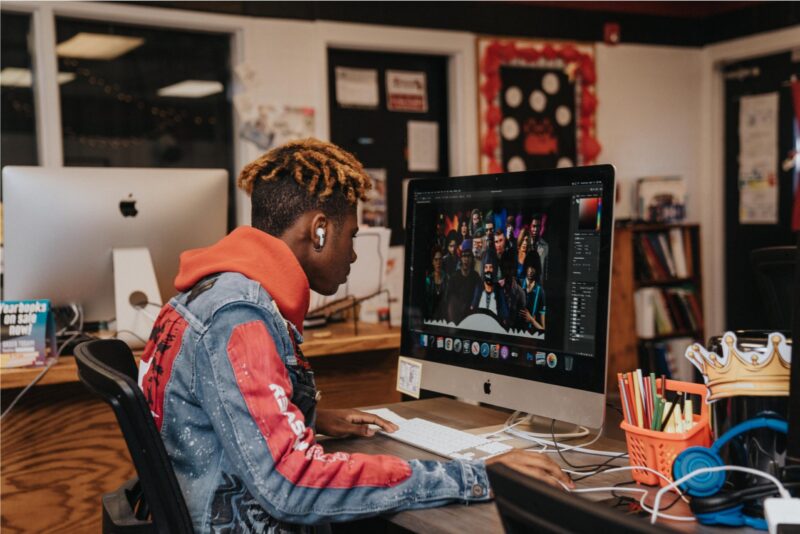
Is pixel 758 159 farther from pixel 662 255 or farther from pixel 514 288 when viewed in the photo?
pixel 514 288

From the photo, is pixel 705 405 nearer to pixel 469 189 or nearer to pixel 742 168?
pixel 469 189

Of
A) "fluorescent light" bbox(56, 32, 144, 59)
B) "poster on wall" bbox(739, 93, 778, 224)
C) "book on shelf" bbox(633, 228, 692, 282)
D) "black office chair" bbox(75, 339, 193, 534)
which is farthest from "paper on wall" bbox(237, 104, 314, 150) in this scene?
"black office chair" bbox(75, 339, 193, 534)

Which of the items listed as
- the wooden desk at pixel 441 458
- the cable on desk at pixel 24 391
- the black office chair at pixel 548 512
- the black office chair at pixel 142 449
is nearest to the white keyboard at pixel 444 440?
the wooden desk at pixel 441 458

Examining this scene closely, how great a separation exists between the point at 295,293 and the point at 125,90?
129 inches

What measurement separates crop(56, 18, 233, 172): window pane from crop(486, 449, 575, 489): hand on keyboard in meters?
3.42

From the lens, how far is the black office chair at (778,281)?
6.40 ft

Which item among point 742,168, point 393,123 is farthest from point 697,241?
point 393,123

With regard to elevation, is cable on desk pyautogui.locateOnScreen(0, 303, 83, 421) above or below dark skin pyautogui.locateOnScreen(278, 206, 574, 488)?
below

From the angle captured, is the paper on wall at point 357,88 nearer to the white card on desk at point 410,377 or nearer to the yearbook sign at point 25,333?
the yearbook sign at point 25,333

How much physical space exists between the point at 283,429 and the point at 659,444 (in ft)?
1.81

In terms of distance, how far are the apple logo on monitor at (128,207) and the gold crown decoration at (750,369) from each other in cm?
178

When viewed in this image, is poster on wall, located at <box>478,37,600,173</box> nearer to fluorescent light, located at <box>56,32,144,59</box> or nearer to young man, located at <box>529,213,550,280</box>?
fluorescent light, located at <box>56,32,144,59</box>

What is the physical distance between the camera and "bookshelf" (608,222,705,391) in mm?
5000

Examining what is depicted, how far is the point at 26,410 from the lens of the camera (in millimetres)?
2162
